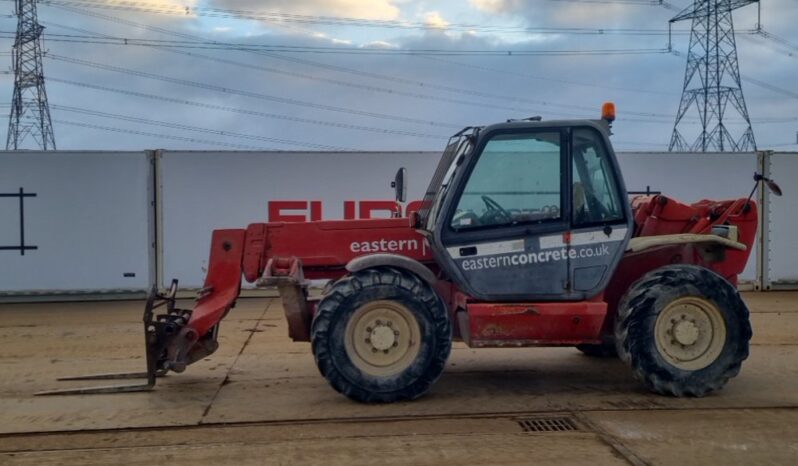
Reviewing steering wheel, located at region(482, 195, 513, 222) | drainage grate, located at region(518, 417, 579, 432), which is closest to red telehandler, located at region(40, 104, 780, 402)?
steering wheel, located at region(482, 195, 513, 222)

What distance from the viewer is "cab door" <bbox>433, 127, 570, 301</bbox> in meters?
6.23

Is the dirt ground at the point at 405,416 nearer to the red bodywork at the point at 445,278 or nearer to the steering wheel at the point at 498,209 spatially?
the red bodywork at the point at 445,278

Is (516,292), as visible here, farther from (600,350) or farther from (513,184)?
(600,350)

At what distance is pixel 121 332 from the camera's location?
10.2 metres

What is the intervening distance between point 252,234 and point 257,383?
4.74ft

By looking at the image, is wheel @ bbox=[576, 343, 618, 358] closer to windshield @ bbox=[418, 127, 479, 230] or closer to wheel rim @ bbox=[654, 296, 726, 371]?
wheel rim @ bbox=[654, 296, 726, 371]

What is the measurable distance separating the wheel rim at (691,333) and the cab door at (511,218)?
89 cm

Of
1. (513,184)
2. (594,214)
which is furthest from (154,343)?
(594,214)

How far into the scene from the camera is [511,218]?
627 cm

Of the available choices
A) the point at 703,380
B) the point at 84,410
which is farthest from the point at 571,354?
the point at 84,410

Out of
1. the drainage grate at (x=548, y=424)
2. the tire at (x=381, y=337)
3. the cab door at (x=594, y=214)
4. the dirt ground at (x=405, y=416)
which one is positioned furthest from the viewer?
the cab door at (x=594, y=214)

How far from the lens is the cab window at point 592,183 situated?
6320 mm

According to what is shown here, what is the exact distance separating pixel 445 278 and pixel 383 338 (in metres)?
0.90

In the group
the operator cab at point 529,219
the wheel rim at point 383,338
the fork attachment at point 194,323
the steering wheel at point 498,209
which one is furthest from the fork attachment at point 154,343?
the steering wheel at point 498,209
